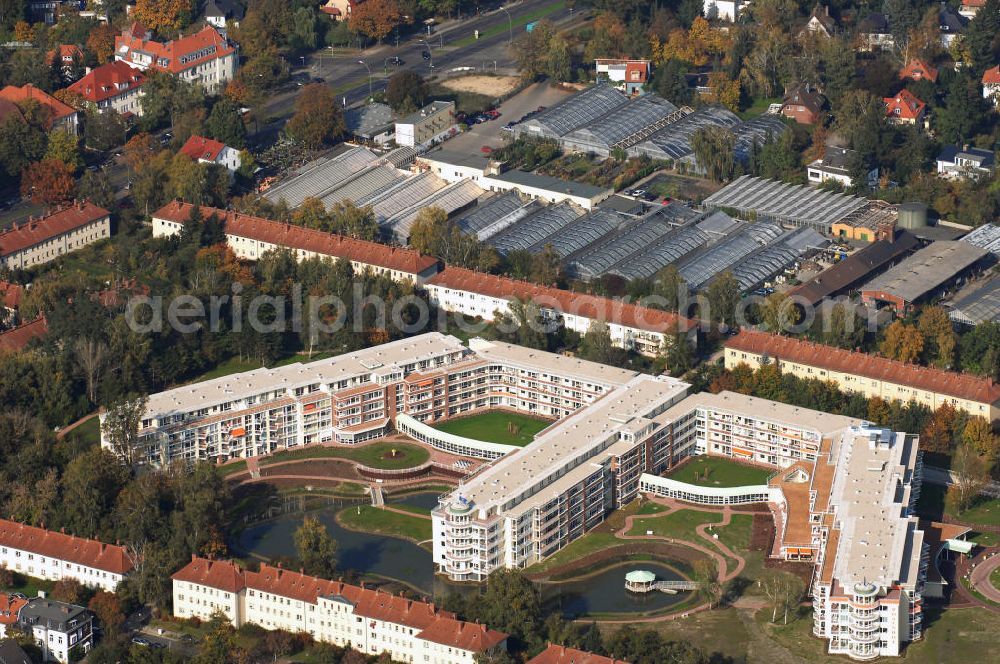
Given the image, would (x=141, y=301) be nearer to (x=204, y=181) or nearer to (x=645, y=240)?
(x=204, y=181)

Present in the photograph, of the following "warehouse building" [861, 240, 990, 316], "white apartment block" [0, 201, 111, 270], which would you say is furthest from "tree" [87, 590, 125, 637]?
"warehouse building" [861, 240, 990, 316]

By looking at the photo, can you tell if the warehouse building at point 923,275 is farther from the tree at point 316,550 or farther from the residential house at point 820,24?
the tree at point 316,550

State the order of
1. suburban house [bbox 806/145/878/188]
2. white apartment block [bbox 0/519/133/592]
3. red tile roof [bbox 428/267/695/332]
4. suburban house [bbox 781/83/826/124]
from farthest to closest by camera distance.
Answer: suburban house [bbox 781/83/826/124], suburban house [bbox 806/145/878/188], red tile roof [bbox 428/267/695/332], white apartment block [bbox 0/519/133/592]

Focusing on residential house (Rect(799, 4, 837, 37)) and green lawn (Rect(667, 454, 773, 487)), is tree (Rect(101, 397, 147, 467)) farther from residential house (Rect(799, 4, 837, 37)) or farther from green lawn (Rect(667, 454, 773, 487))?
residential house (Rect(799, 4, 837, 37))

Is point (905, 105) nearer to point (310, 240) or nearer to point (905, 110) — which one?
point (905, 110)

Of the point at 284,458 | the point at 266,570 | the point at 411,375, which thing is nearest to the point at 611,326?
the point at 411,375

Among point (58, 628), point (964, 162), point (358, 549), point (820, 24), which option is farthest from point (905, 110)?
point (58, 628)
